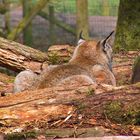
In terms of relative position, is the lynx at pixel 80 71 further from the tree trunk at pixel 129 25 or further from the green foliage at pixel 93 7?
the green foliage at pixel 93 7

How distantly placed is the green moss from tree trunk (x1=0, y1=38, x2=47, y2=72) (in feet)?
9.25

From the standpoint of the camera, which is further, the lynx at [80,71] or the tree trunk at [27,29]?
the tree trunk at [27,29]

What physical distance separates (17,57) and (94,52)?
98cm

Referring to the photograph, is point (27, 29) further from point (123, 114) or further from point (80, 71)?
point (123, 114)

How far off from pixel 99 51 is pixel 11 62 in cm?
108

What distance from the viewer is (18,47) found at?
614 cm

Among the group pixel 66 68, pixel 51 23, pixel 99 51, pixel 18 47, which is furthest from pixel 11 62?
pixel 51 23

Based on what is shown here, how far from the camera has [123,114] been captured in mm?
3295

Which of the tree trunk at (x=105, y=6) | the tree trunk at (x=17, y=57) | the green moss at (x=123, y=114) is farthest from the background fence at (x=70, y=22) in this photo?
the green moss at (x=123, y=114)

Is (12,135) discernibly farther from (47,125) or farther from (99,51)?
(99,51)

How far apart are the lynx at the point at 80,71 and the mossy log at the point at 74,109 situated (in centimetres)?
88

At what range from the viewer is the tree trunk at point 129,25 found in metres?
6.92

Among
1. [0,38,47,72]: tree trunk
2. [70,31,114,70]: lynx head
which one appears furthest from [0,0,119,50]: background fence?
[70,31,114,70]: lynx head

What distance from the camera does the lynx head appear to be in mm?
5543
